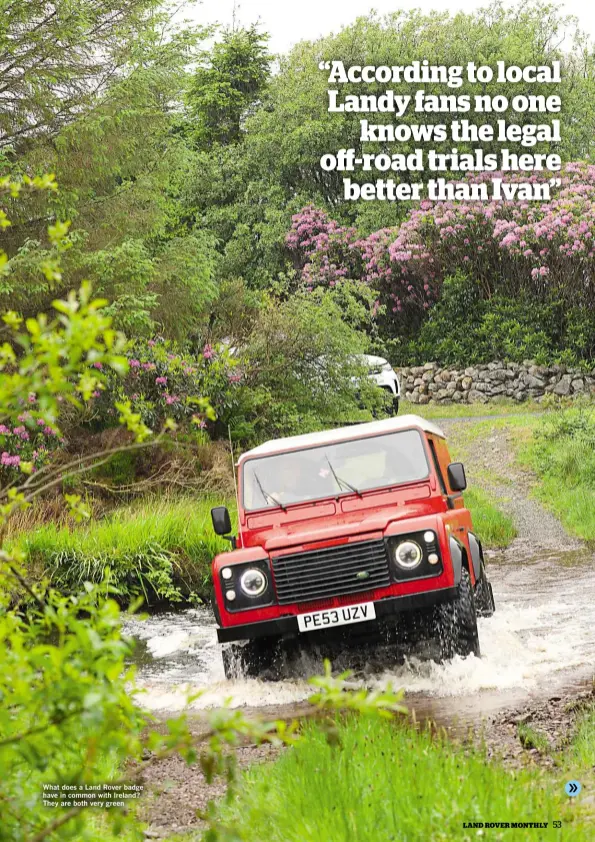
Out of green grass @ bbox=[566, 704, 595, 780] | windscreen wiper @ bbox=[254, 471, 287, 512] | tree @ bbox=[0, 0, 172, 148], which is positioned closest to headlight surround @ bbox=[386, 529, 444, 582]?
windscreen wiper @ bbox=[254, 471, 287, 512]

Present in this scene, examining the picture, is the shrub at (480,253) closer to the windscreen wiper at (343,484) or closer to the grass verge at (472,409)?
the grass verge at (472,409)

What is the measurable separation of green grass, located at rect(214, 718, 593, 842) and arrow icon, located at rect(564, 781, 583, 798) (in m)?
0.03

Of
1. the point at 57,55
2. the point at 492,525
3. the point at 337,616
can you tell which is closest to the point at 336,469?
the point at 337,616

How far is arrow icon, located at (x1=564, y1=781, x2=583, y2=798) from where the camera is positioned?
4.26 m

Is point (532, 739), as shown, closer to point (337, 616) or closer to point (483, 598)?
point (337, 616)

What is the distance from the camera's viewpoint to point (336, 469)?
330 inches

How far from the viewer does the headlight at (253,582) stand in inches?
286

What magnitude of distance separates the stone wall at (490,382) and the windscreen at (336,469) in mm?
16446

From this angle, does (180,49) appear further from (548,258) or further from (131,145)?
(548,258)

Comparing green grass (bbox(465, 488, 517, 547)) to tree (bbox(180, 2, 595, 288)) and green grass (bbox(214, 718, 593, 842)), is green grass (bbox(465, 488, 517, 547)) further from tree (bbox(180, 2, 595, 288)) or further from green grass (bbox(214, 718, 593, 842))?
tree (bbox(180, 2, 595, 288))

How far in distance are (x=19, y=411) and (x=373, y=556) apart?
16.0ft

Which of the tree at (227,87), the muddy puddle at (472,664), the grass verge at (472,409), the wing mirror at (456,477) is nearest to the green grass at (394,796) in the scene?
the muddy puddle at (472,664)

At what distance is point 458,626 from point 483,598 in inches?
74.4

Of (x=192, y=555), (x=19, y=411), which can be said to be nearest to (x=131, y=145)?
(x=192, y=555)
